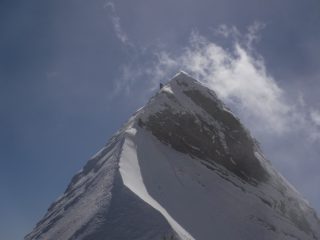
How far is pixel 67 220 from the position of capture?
141ft

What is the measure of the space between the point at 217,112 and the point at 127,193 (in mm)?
27352

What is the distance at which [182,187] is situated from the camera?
49.3m

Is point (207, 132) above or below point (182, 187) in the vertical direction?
above

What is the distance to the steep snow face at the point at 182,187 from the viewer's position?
127ft

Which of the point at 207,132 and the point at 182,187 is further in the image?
the point at 207,132

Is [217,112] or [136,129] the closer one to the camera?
[136,129]

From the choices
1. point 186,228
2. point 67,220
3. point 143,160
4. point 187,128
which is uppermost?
point 187,128

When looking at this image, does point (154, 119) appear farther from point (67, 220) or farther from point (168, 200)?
point (67, 220)

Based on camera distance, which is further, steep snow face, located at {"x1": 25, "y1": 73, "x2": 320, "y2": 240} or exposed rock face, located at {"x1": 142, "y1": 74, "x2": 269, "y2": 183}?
exposed rock face, located at {"x1": 142, "y1": 74, "x2": 269, "y2": 183}

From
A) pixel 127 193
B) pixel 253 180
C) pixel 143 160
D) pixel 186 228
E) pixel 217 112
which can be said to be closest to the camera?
pixel 127 193

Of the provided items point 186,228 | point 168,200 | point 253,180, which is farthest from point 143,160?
point 253,180

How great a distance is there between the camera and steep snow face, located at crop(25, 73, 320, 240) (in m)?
38.6

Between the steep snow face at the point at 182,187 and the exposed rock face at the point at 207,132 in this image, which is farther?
the exposed rock face at the point at 207,132

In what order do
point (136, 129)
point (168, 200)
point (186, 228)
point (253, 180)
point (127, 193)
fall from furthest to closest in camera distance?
point (253, 180), point (136, 129), point (168, 200), point (186, 228), point (127, 193)
